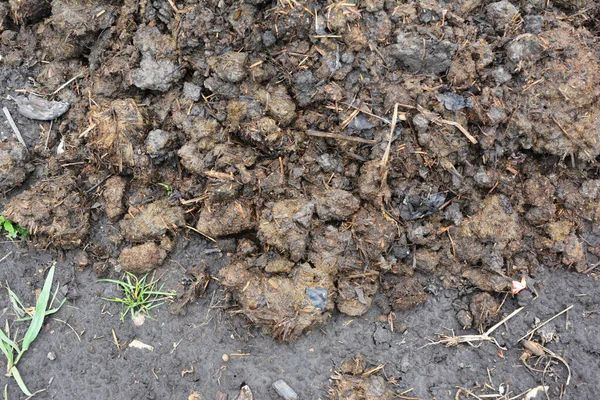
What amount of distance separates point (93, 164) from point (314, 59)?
1.39 m

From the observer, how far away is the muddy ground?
2582 millimetres

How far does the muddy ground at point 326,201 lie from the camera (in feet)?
8.47

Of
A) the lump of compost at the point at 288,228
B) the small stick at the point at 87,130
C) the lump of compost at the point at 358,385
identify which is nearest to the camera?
the lump of compost at the point at 358,385

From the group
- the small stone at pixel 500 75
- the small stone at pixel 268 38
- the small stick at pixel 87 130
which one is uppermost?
the small stone at pixel 268 38

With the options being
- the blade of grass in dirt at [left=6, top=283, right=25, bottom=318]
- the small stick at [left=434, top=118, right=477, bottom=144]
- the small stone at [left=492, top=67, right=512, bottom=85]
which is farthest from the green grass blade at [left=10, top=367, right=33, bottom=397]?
the small stone at [left=492, top=67, right=512, bottom=85]

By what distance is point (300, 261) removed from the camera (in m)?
2.69

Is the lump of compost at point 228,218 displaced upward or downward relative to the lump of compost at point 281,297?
upward

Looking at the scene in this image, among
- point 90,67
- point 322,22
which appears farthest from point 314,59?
point 90,67

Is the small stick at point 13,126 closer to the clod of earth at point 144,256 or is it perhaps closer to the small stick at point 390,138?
the clod of earth at point 144,256

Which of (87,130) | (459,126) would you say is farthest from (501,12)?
(87,130)

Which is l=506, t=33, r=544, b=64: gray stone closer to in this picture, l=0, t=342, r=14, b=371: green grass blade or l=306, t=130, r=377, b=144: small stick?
l=306, t=130, r=377, b=144: small stick

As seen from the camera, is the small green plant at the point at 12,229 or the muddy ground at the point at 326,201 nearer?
the muddy ground at the point at 326,201

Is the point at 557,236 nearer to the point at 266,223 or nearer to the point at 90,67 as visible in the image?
the point at 266,223

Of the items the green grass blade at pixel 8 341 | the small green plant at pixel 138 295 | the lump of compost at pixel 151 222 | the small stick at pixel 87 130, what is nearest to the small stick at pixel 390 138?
the lump of compost at pixel 151 222
